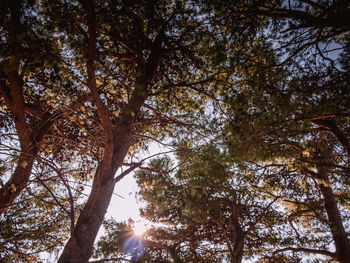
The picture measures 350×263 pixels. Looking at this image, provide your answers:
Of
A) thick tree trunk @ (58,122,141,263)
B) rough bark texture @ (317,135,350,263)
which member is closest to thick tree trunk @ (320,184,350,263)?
rough bark texture @ (317,135,350,263)

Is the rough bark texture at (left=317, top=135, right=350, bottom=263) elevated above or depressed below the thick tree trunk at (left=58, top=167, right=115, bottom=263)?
above

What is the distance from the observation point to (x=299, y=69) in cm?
428

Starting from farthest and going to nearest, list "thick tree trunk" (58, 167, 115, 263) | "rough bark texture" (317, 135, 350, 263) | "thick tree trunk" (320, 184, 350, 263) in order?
1. "thick tree trunk" (320, 184, 350, 263)
2. "rough bark texture" (317, 135, 350, 263)
3. "thick tree trunk" (58, 167, 115, 263)

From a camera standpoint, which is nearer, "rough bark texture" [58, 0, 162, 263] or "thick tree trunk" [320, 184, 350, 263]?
"rough bark texture" [58, 0, 162, 263]

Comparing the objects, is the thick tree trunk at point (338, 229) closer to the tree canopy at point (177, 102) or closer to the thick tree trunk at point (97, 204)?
the tree canopy at point (177, 102)

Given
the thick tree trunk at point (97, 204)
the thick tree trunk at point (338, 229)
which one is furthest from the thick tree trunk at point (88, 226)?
the thick tree trunk at point (338, 229)

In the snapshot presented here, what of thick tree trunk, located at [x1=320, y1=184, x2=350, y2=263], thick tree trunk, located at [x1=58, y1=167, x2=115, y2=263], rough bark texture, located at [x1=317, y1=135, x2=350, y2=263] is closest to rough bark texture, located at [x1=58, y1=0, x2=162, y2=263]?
thick tree trunk, located at [x1=58, y1=167, x2=115, y2=263]

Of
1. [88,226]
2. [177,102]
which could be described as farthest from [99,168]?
[177,102]

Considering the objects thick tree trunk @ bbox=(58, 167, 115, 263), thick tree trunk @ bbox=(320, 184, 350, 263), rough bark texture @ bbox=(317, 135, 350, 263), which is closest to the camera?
thick tree trunk @ bbox=(58, 167, 115, 263)

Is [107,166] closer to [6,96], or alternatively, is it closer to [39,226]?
[6,96]

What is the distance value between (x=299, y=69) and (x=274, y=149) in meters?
2.02

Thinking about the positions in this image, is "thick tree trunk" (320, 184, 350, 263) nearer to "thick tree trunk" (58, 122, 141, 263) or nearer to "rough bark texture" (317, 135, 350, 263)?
"rough bark texture" (317, 135, 350, 263)

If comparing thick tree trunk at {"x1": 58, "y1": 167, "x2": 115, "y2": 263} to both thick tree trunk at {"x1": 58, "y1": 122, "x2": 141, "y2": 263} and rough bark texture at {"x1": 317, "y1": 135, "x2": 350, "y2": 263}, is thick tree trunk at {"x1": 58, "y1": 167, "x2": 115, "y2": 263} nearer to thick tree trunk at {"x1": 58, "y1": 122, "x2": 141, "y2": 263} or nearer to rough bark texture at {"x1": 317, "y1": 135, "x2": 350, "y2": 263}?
thick tree trunk at {"x1": 58, "y1": 122, "x2": 141, "y2": 263}

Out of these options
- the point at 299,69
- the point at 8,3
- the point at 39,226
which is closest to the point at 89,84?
the point at 8,3
